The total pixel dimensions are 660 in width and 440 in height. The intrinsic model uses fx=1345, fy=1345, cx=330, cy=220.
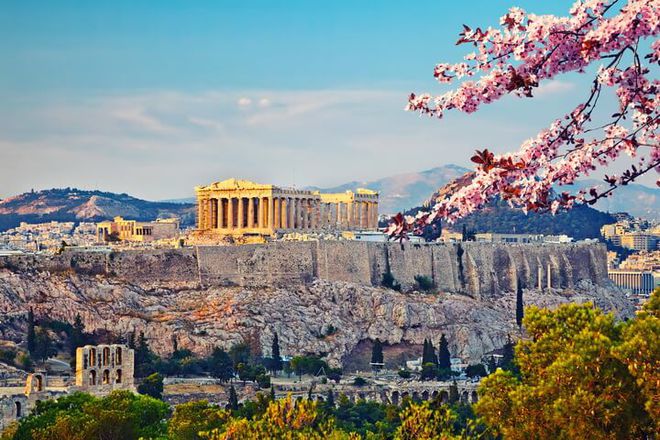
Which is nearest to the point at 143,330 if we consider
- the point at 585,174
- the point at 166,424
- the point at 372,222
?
the point at 166,424

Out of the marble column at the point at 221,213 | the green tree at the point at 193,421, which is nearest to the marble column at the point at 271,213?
the marble column at the point at 221,213

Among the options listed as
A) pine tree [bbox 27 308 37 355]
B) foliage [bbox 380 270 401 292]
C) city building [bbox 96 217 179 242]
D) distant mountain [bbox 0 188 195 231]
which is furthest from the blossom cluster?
distant mountain [bbox 0 188 195 231]

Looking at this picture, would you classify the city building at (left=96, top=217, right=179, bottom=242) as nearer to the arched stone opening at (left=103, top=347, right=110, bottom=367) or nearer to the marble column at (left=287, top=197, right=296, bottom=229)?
the marble column at (left=287, top=197, right=296, bottom=229)

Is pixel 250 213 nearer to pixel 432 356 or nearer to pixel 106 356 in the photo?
pixel 432 356

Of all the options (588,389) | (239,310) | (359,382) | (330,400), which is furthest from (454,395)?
(588,389)

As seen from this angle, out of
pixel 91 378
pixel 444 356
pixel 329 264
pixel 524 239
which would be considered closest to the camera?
pixel 91 378
